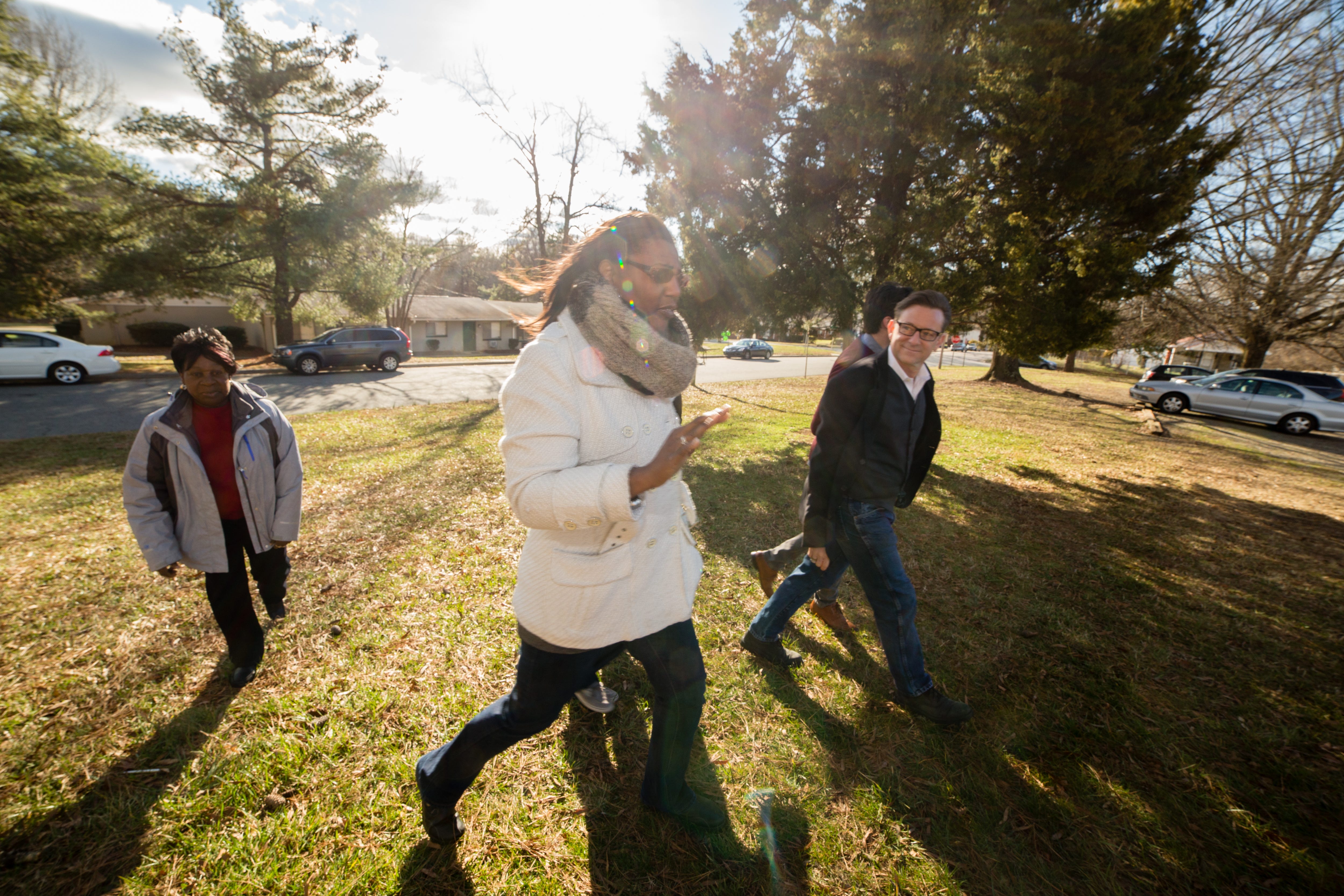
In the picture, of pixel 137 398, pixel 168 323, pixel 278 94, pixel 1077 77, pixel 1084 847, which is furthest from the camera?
pixel 168 323

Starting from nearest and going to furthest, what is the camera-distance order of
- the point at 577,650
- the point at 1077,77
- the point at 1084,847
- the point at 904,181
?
the point at 577,650 → the point at 1084,847 → the point at 1077,77 → the point at 904,181

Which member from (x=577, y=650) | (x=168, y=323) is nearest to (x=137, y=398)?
(x=577, y=650)

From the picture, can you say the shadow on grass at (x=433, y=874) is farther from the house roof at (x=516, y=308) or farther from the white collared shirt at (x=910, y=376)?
the house roof at (x=516, y=308)

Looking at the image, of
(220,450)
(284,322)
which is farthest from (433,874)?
(284,322)

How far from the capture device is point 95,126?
18.0 m

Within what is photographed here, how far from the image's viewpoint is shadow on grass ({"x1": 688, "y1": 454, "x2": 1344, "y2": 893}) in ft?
7.13

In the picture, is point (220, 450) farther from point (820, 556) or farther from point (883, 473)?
point (883, 473)

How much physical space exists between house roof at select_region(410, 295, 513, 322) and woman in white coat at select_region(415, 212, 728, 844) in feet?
118

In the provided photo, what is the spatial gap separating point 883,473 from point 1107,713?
197 cm

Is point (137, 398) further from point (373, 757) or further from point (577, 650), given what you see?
point (577, 650)

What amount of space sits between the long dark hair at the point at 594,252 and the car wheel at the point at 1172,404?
22068 mm

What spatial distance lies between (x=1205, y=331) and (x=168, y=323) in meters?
44.0

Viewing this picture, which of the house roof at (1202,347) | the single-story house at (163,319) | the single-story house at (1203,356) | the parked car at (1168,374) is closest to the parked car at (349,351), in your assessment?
the single-story house at (163,319)

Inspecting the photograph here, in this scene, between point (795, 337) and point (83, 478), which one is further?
point (795, 337)
